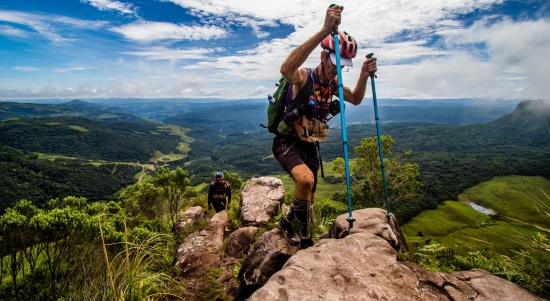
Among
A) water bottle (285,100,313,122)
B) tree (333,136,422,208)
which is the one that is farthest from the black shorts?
tree (333,136,422,208)

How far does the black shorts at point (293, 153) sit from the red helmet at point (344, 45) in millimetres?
1882

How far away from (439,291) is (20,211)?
31.4ft

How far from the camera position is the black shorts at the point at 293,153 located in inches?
194

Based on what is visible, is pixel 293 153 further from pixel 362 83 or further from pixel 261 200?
pixel 261 200

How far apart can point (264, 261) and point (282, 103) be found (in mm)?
3282

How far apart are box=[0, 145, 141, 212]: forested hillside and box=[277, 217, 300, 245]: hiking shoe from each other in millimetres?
118229

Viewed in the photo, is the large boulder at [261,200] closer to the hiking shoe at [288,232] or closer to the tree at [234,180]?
the hiking shoe at [288,232]

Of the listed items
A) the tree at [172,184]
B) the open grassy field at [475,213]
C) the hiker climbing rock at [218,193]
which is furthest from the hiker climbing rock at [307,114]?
the open grassy field at [475,213]

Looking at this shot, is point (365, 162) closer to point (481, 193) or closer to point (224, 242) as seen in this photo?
point (224, 242)

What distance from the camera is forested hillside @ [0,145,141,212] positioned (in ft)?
362

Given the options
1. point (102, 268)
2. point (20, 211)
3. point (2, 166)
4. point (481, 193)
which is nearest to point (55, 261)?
point (20, 211)

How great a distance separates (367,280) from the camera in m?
3.58

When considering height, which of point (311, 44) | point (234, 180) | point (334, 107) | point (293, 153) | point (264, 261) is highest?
point (311, 44)

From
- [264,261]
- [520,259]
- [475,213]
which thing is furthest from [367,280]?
[475,213]
